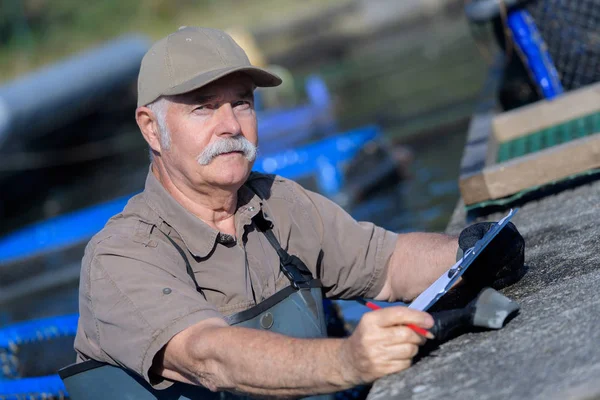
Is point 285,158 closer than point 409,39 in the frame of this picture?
Yes

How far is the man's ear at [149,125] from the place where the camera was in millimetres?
3738

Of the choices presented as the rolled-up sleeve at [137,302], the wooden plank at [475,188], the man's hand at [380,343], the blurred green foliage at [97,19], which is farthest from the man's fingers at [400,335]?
the blurred green foliage at [97,19]

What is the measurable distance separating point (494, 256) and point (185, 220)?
129 cm

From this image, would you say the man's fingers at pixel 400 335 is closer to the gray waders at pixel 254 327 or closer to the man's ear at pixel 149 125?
the gray waders at pixel 254 327

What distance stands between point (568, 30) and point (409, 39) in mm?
18445

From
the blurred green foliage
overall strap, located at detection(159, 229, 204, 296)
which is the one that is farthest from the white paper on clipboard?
the blurred green foliage

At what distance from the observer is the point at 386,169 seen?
1204cm

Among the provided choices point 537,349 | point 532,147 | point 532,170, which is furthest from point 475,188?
point 537,349

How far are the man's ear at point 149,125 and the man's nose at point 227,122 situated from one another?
0.28m

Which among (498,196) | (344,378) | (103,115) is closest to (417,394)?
(344,378)

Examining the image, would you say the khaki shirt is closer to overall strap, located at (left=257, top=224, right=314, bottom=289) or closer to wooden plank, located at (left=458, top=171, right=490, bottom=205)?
overall strap, located at (left=257, top=224, right=314, bottom=289)

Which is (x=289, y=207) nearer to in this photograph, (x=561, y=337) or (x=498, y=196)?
(x=561, y=337)

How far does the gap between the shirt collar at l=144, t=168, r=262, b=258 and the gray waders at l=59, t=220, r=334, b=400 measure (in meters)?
0.07

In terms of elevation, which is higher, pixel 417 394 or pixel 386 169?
pixel 417 394
